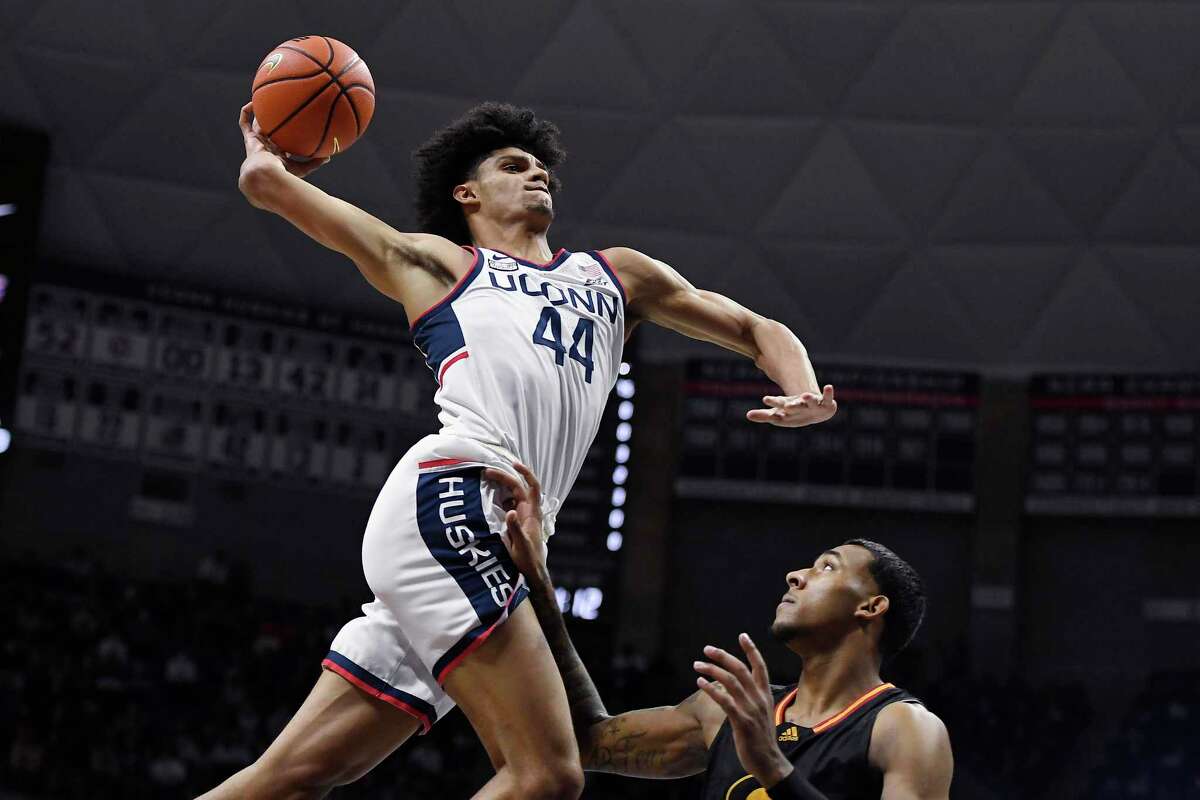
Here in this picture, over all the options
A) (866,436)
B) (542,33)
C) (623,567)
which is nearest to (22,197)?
(542,33)

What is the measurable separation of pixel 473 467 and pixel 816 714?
152 cm

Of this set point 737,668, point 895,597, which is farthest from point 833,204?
point 737,668

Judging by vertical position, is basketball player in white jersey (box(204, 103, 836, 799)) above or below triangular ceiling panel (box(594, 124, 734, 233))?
below

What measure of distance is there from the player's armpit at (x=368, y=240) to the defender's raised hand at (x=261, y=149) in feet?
0.35

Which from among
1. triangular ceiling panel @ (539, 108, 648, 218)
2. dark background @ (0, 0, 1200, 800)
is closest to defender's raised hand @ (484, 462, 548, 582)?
dark background @ (0, 0, 1200, 800)

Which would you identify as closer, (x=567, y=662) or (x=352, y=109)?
(x=567, y=662)

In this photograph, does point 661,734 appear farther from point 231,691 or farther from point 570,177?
point 570,177

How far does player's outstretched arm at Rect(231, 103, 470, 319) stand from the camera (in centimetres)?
365

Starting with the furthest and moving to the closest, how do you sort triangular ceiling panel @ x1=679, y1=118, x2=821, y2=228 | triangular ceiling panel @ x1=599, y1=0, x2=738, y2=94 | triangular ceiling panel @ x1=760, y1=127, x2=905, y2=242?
triangular ceiling panel @ x1=760, y1=127, x2=905, y2=242 < triangular ceiling panel @ x1=679, y1=118, x2=821, y2=228 < triangular ceiling panel @ x1=599, y1=0, x2=738, y2=94

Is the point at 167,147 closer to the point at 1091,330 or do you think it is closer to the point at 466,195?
the point at 1091,330

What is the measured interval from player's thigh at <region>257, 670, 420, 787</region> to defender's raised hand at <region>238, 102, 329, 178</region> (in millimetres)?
1377

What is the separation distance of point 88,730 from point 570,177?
25.4ft

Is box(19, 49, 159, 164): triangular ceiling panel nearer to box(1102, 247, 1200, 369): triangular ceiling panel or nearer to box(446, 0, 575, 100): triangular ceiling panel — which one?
box(446, 0, 575, 100): triangular ceiling panel

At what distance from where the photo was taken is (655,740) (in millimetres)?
4266
